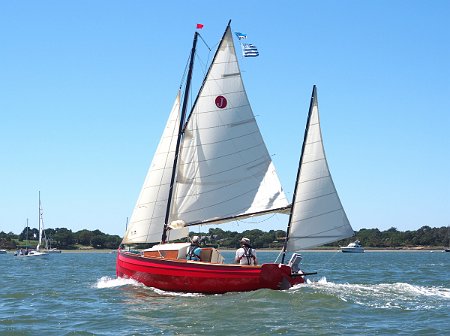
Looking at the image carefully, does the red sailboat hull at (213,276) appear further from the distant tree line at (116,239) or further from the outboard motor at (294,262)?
the distant tree line at (116,239)

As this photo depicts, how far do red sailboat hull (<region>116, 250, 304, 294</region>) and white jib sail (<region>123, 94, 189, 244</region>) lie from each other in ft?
12.1

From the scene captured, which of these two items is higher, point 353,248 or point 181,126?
point 181,126

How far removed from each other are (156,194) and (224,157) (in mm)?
4909

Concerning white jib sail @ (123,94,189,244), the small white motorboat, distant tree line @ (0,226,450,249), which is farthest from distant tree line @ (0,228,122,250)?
white jib sail @ (123,94,189,244)

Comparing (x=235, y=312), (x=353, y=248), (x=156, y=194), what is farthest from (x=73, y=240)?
(x=235, y=312)

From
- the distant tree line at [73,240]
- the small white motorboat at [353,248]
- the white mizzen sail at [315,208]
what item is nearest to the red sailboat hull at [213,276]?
the white mizzen sail at [315,208]

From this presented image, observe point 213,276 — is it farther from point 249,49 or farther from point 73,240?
point 73,240

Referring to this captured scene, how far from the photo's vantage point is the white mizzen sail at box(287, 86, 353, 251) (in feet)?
102

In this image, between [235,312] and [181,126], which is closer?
[235,312]

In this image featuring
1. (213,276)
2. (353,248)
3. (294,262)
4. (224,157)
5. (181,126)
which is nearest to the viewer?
(213,276)

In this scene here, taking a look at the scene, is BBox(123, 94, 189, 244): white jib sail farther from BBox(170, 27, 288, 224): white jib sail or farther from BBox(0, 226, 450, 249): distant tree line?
BBox(0, 226, 450, 249): distant tree line

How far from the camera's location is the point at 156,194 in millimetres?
35844

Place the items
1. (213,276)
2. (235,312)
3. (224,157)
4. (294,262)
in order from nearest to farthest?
1. (235,312)
2. (213,276)
3. (294,262)
4. (224,157)

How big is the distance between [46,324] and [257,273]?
8997 millimetres
